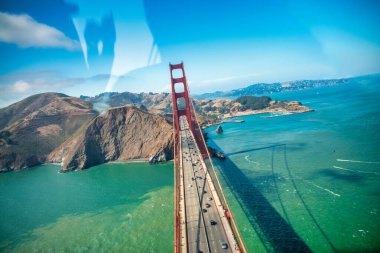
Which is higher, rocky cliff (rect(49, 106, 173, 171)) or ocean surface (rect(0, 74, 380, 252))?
rocky cliff (rect(49, 106, 173, 171))

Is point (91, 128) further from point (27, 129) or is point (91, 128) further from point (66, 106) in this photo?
point (66, 106)

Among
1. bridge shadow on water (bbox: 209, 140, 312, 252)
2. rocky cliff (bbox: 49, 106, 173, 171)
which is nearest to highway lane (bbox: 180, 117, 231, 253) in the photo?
bridge shadow on water (bbox: 209, 140, 312, 252)

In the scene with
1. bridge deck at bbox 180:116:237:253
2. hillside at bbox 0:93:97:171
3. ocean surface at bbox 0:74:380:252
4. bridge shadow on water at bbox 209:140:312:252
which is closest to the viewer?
bridge deck at bbox 180:116:237:253

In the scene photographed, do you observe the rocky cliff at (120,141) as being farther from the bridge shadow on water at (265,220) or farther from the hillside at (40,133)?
the bridge shadow on water at (265,220)

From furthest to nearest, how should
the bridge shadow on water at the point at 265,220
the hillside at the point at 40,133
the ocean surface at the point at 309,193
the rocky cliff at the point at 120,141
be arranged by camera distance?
the hillside at the point at 40,133, the rocky cliff at the point at 120,141, the ocean surface at the point at 309,193, the bridge shadow on water at the point at 265,220

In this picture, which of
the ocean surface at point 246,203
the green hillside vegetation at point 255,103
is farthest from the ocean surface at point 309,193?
the green hillside vegetation at point 255,103

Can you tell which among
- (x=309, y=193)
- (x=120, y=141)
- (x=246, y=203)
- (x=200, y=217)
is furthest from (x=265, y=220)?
(x=120, y=141)

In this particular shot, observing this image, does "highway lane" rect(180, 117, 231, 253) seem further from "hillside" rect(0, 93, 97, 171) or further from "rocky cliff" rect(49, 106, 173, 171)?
"hillside" rect(0, 93, 97, 171)

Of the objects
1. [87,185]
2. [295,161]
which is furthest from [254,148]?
[87,185]
